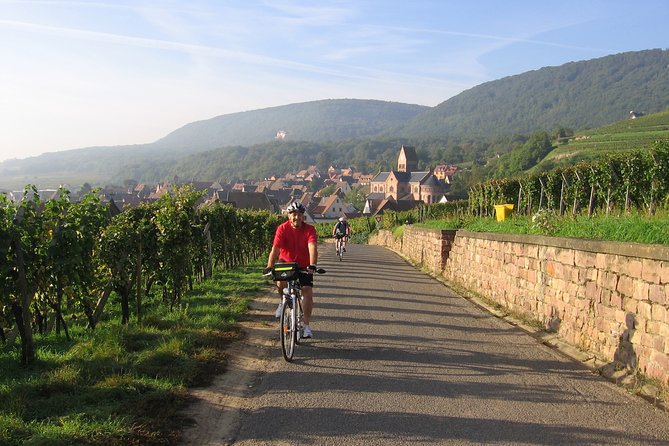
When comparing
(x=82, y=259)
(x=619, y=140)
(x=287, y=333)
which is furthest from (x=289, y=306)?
(x=619, y=140)

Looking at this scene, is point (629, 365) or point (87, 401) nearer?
point (87, 401)

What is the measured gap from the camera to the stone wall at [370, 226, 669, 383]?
5.59 m

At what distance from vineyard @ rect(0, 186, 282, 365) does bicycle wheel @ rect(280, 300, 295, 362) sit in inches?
104

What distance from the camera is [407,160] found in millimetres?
173250

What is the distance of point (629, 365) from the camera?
597 cm

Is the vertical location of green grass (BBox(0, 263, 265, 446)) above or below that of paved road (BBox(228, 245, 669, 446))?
above

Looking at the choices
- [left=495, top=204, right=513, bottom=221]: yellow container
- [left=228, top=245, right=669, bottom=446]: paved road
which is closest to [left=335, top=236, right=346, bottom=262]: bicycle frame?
[left=495, top=204, right=513, bottom=221]: yellow container

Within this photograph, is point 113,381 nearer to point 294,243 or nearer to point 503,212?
point 294,243

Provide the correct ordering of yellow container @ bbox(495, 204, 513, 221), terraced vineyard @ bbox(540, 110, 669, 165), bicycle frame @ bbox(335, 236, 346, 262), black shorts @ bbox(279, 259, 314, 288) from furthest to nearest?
1. terraced vineyard @ bbox(540, 110, 669, 165)
2. bicycle frame @ bbox(335, 236, 346, 262)
3. yellow container @ bbox(495, 204, 513, 221)
4. black shorts @ bbox(279, 259, 314, 288)

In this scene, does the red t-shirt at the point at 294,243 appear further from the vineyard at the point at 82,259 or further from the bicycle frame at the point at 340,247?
the bicycle frame at the point at 340,247

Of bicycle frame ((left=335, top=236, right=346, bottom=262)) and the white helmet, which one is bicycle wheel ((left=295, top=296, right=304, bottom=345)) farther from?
bicycle frame ((left=335, top=236, right=346, bottom=262))

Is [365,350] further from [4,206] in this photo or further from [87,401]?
[4,206]

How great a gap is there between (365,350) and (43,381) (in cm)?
346

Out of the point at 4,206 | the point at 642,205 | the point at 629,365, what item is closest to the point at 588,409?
the point at 629,365
